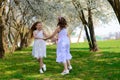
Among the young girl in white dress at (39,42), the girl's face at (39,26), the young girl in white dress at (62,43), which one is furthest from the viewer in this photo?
the young girl in white dress at (39,42)

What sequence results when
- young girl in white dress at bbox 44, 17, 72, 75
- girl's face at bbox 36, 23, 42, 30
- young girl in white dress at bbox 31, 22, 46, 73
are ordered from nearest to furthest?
young girl in white dress at bbox 44, 17, 72, 75 < girl's face at bbox 36, 23, 42, 30 < young girl in white dress at bbox 31, 22, 46, 73

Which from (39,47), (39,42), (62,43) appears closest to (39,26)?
(39,42)

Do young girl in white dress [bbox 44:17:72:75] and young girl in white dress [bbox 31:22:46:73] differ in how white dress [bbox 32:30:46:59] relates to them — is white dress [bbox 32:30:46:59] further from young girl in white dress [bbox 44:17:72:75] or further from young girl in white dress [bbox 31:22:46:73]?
young girl in white dress [bbox 44:17:72:75]

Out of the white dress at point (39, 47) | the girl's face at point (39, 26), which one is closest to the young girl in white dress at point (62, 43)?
the girl's face at point (39, 26)

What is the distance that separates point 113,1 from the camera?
1431 centimetres

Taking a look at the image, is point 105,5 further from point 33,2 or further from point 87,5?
point 33,2

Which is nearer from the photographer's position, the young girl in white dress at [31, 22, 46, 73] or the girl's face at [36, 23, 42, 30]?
the girl's face at [36, 23, 42, 30]

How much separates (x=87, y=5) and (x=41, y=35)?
1538 cm

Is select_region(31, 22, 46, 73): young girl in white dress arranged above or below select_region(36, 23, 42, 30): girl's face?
below

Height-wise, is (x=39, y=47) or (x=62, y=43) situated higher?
(x=62, y=43)

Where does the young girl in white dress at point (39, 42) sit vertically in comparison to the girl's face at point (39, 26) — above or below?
below

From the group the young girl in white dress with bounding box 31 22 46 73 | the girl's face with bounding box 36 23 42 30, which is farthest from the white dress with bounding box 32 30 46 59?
the girl's face with bounding box 36 23 42 30

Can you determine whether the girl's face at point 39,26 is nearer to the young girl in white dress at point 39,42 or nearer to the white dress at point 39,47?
the young girl in white dress at point 39,42

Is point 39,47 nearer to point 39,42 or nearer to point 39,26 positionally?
point 39,42
